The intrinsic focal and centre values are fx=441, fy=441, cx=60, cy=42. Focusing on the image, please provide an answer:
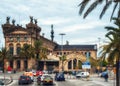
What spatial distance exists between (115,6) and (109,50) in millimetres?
18910

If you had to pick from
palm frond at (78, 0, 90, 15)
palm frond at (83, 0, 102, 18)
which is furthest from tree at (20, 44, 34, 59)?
palm frond at (78, 0, 90, 15)

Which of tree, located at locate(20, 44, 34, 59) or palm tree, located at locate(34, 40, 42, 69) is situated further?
palm tree, located at locate(34, 40, 42, 69)

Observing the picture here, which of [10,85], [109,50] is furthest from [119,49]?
[10,85]

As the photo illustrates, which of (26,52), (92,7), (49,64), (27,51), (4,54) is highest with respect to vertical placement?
(27,51)

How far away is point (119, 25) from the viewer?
151ft

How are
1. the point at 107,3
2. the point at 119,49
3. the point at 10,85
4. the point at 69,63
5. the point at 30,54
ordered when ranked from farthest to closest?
1. the point at 69,63
2. the point at 30,54
3. the point at 10,85
4. the point at 119,49
5. the point at 107,3

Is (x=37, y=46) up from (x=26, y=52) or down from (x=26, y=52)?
up

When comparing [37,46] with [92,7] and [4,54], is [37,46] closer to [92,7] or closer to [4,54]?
[4,54]

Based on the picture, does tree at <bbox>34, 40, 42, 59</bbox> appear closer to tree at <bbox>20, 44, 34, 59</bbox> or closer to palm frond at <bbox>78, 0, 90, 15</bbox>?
tree at <bbox>20, 44, 34, 59</bbox>

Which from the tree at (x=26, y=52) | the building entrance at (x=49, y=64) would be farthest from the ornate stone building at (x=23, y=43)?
the tree at (x=26, y=52)

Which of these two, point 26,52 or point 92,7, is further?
point 26,52

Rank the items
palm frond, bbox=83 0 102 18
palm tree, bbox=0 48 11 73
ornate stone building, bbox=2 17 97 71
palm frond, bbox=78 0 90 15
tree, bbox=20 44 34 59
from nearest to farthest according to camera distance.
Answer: palm frond, bbox=78 0 90 15 < palm frond, bbox=83 0 102 18 < palm tree, bbox=0 48 11 73 < tree, bbox=20 44 34 59 < ornate stone building, bbox=2 17 97 71

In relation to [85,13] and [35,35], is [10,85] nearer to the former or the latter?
[85,13]

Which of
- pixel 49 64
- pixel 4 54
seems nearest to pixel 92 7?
pixel 4 54
